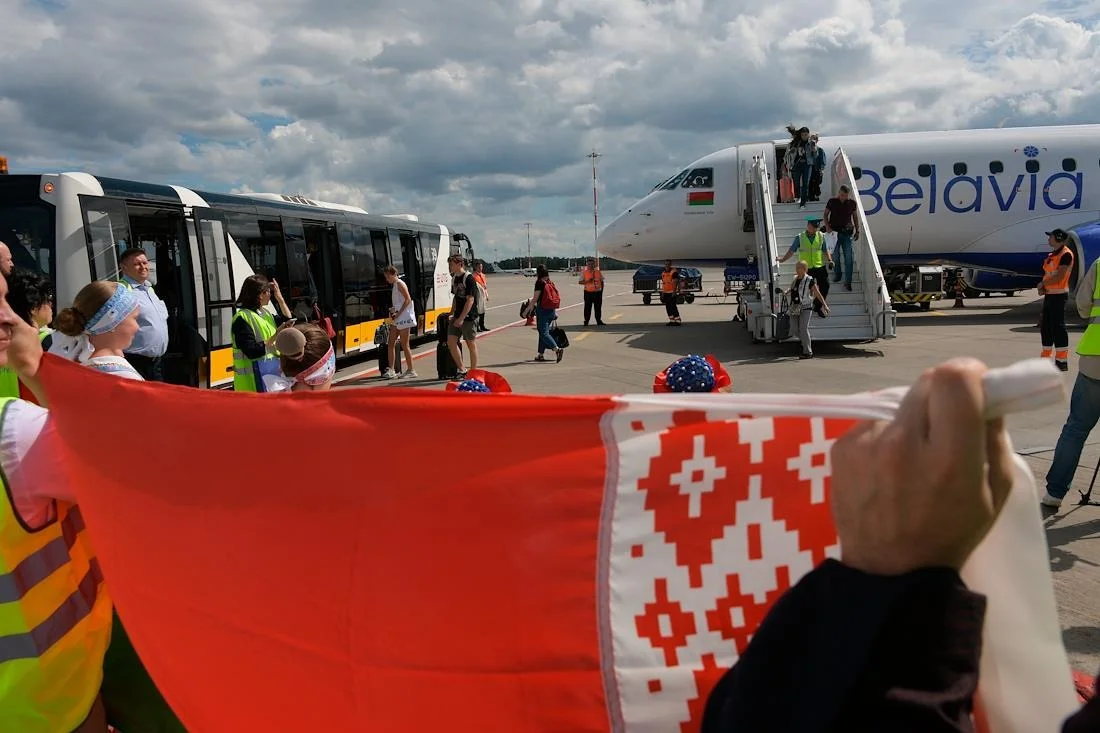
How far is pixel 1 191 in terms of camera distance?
8633 millimetres

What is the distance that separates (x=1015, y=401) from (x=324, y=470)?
1276 mm

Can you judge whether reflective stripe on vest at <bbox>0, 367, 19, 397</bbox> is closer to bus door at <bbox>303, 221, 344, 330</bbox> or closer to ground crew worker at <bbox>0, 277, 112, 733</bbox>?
ground crew worker at <bbox>0, 277, 112, 733</bbox>

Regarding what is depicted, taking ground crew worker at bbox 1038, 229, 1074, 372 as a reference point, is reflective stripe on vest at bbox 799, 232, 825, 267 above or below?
above

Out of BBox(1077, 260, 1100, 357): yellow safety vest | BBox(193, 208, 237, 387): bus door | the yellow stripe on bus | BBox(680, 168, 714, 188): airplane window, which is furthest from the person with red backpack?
BBox(1077, 260, 1100, 357): yellow safety vest

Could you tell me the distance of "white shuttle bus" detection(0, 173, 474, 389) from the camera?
Answer: 28.2 feet

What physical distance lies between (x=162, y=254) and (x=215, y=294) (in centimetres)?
91

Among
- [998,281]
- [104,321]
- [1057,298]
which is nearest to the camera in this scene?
[104,321]

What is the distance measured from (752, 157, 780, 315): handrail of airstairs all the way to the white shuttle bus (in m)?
7.66

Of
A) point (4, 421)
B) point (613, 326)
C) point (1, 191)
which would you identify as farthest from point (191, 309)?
point (613, 326)

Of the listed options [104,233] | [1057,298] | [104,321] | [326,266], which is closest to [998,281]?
[1057,298]

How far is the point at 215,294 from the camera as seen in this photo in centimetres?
1054

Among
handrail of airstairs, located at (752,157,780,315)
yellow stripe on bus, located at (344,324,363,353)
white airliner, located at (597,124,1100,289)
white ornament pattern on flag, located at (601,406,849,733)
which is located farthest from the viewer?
white airliner, located at (597,124,1100,289)

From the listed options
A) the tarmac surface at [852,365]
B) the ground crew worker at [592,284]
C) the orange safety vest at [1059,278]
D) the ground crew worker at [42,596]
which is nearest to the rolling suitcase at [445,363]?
the tarmac surface at [852,365]

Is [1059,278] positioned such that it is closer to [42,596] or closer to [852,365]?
[852,365]
